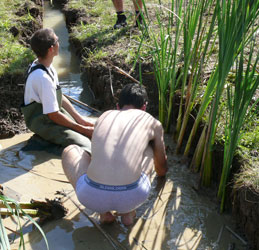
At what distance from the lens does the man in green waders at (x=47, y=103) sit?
131 inches

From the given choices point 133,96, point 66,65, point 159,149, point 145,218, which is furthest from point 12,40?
point 145,218

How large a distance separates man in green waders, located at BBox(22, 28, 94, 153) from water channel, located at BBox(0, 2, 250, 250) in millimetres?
290

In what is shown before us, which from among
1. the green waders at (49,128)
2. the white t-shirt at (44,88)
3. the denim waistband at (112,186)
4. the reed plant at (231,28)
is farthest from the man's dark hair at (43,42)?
the reed plant at (231,28)

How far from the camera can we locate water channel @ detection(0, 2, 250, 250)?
2527 millimetres

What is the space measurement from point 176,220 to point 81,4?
16.3ft

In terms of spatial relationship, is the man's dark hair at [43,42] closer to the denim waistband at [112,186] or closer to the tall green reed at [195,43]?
the tall green reed at [195,43]

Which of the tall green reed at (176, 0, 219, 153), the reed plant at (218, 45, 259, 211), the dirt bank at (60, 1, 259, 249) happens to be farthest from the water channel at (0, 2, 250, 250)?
the tall green reed at (176, 0, 219, 153)

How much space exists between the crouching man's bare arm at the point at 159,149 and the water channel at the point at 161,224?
7.5 inches

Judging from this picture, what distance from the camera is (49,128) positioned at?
3520 mm

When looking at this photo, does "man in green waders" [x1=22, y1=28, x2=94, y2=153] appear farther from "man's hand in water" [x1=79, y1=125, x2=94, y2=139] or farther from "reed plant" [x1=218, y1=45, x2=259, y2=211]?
"reed plant" [x1=218, y1=45, x2=259, y2=211]

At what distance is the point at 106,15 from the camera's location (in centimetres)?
604

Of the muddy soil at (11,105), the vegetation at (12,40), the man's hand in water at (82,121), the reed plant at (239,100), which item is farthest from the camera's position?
the vegetation at (12,40)

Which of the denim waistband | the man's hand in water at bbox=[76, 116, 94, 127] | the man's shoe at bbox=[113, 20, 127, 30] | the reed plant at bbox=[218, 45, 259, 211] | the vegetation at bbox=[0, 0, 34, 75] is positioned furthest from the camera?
the man's shoe at bbox=[113, 20, 127, 30]

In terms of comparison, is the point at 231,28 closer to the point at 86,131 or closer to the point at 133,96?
the point at 133,96
